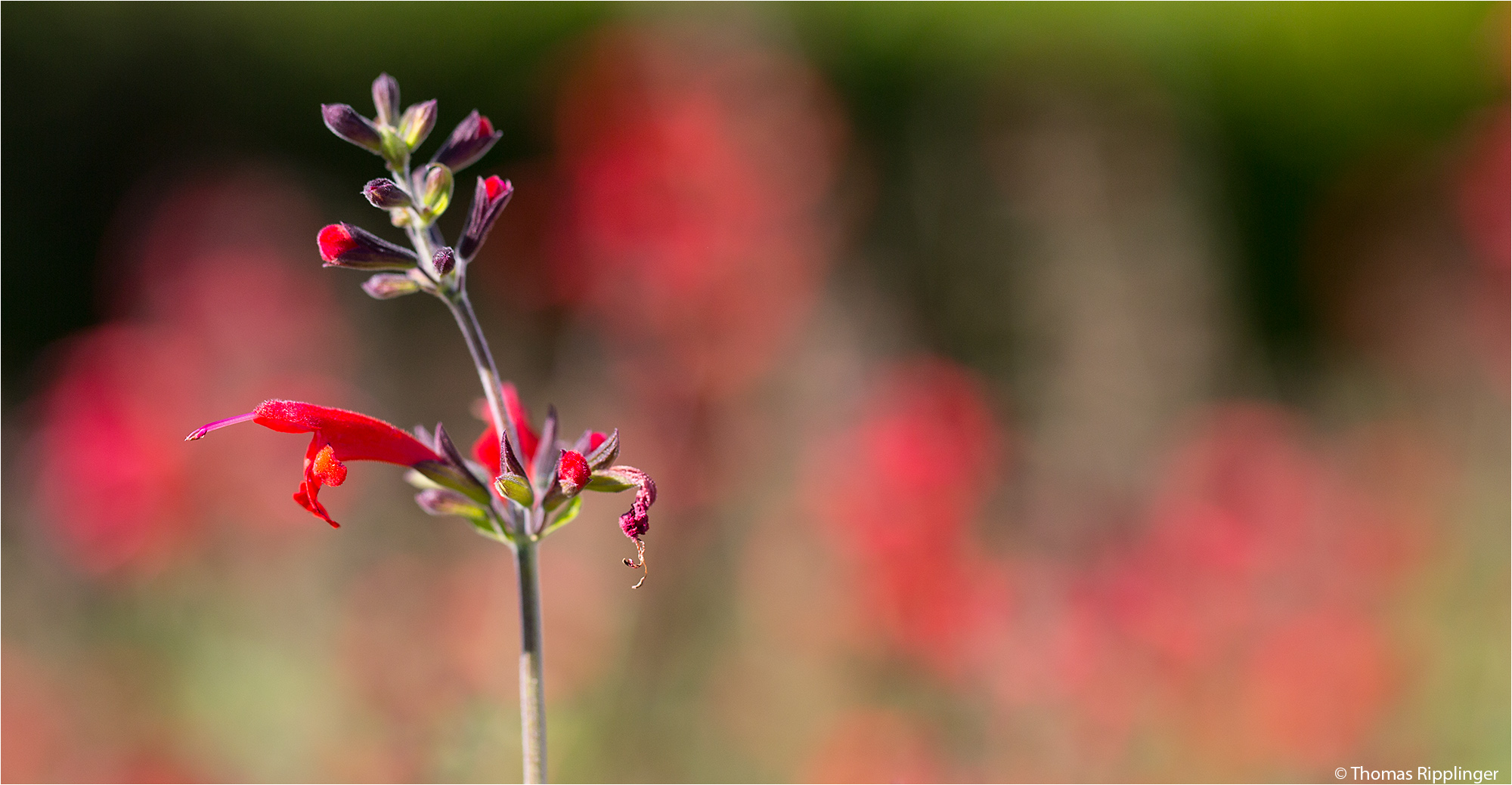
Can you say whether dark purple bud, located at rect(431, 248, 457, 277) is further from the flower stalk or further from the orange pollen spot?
the orange pollen spot

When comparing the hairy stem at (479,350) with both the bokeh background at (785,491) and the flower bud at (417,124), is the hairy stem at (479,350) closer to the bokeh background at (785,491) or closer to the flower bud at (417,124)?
the flower bud at (417,124)

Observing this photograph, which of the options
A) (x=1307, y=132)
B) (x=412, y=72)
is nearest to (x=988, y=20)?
(x=1307, y=132)

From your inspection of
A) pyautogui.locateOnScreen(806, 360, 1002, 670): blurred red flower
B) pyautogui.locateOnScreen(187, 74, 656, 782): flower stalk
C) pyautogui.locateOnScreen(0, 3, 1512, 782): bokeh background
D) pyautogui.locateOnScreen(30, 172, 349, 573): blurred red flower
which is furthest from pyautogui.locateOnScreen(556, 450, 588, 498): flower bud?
pyautogui.locateOnScreen(30, 172, 349, 573): blurred red flower

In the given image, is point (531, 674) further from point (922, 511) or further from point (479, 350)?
point (922, 511)

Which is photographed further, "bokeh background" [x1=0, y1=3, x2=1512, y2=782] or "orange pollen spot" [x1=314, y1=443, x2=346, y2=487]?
"bokeh background" [x1=0, y1=3, x2=1512, y2=782]

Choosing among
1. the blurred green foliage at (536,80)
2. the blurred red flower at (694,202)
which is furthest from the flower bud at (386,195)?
the blurred green foliage at (536,80)

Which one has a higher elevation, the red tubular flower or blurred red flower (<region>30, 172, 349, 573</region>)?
blurred red flower (<region>30, 172, 349, 573</region>)
